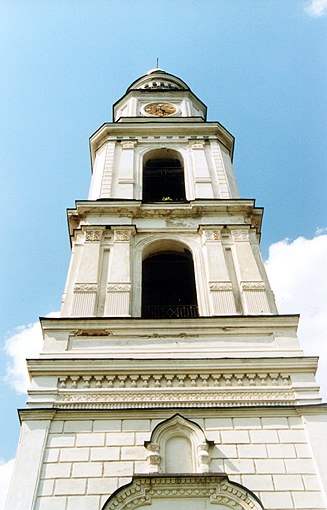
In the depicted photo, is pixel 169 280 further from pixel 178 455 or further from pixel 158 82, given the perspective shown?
pixel 158 82

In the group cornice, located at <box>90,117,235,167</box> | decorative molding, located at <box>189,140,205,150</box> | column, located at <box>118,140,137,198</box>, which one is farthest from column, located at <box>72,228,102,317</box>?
cornice, located at <box>90,117,235,167</box>

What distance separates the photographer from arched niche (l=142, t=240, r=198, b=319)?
18.8m

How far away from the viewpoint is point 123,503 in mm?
10844

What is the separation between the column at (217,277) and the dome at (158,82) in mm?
15054

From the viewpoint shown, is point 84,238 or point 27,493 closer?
point 27,493

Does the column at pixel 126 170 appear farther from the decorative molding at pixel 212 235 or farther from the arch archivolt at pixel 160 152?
the decorative molding at pixel 212 235

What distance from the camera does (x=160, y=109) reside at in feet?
92.7

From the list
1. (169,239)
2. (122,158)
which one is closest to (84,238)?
(169,239)

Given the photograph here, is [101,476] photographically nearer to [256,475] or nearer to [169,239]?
[256,475]

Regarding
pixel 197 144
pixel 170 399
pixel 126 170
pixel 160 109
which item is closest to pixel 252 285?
pixel 170 399

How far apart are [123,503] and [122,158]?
14417 mm

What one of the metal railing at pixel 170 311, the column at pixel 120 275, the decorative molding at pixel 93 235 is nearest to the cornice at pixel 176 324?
the column at pixel 120 275

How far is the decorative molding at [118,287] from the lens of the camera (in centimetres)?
1616

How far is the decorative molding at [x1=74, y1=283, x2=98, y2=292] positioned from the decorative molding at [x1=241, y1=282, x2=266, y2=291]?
3.69m
